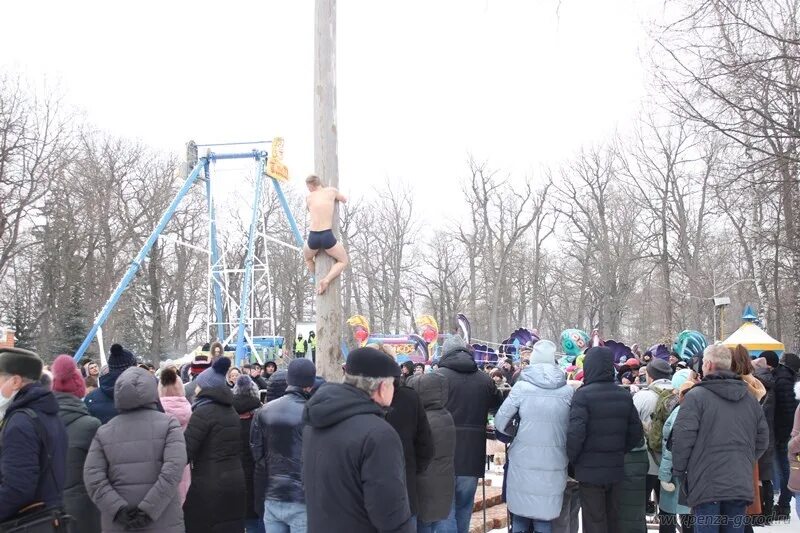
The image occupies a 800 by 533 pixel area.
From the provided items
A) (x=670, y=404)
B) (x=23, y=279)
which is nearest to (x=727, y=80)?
(x=670, y=404)

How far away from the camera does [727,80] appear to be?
10258 millimetres

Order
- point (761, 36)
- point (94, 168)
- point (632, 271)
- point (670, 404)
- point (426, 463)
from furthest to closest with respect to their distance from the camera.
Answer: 1. point (632, 271)
2. point (94, 168)
3. point (761, 36)
4. point (670, 404)
5. point (426, 463)

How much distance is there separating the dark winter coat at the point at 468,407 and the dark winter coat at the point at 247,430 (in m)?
1.76

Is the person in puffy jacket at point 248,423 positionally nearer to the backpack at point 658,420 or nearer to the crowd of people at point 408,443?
the crowd of people at point 408,443

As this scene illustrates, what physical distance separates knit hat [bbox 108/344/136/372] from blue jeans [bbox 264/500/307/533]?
1.97 metres

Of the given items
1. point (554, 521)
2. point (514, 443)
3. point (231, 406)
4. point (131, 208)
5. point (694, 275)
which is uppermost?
point (131, 208)

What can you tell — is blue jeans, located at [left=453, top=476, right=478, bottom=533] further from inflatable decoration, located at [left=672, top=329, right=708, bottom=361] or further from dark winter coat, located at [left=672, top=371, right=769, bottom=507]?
inflatable decoration, located at [left=672, top=329, right=708, bottom=361]

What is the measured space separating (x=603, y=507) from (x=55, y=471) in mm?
4560

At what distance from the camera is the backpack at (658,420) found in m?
7.52

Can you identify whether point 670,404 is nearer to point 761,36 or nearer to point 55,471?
point 761,36

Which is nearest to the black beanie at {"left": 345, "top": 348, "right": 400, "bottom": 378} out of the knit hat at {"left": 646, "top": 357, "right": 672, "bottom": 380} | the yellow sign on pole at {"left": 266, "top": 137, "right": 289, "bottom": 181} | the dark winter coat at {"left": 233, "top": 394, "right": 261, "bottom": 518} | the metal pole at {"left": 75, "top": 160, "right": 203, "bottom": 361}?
the dark winter coat at {"left": 233, "top": 394, "right": 261, "bottom": 518}

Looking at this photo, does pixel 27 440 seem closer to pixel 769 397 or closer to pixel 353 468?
pixel 353 468

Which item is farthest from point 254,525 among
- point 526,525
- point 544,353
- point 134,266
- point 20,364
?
point 134,266

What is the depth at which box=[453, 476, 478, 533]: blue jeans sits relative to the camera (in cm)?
739
